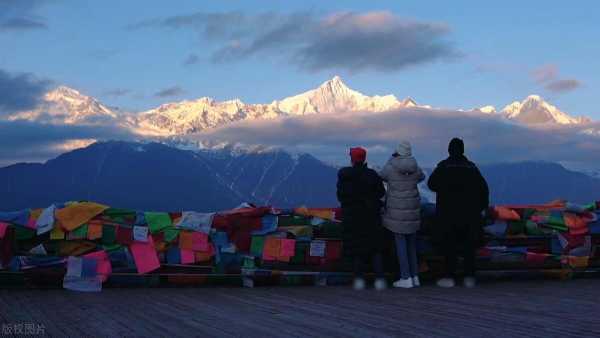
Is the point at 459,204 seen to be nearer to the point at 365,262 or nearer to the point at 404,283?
the point at 404,283

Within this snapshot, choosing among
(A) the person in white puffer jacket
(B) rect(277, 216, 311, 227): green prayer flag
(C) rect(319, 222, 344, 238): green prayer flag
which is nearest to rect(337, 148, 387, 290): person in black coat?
(A) the person in white puffer jacket

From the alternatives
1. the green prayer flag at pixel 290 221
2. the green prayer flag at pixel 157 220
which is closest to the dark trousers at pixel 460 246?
the green prayer flag at pixel 290 221

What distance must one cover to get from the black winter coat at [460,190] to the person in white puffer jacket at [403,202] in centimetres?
32

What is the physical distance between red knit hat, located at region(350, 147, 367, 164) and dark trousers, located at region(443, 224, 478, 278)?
65.5 inches

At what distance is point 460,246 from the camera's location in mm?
11852

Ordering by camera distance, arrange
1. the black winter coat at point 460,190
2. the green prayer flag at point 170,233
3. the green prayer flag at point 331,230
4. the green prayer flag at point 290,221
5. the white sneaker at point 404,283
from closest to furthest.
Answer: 1. the white sneaker at point 404,283
2. the black winter coat at point 460,190
3. the green prayer flag at point 170,233
4. the green prayer flag at point 331,230
5. the green prayer flag at point 290,221

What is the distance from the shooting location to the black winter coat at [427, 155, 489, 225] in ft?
38.3

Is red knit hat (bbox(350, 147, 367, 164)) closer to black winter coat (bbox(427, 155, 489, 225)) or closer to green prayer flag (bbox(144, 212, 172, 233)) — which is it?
black winter coat (bbox(427, 155, 489, 225))

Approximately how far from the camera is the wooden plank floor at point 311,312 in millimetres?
7180

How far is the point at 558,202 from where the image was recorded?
14117 millimetres

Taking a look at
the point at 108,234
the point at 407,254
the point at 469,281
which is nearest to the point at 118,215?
the point at 108,234

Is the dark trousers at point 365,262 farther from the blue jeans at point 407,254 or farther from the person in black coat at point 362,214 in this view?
the blue jeans at point 407,254

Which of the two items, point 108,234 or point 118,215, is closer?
point 108,234

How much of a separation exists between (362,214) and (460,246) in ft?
5.31
